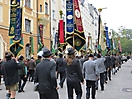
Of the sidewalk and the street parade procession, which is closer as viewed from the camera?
the street parade procession

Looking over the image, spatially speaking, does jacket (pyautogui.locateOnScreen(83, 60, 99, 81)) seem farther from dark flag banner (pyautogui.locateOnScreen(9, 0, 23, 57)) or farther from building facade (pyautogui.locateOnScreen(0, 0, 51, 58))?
building facade (pyautogui.locateOnScreen(0, 0, 51, 58))

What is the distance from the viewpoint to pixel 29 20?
28.1 meters

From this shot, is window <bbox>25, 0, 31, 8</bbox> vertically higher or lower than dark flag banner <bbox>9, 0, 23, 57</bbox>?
higher

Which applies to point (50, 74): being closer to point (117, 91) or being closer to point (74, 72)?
point (74, 72)

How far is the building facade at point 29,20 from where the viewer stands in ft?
73.4

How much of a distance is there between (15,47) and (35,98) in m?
6.64

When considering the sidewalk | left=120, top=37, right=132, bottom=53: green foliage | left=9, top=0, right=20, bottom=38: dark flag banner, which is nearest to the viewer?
the sidewalk

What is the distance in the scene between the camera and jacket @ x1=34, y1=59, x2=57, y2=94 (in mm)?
5383

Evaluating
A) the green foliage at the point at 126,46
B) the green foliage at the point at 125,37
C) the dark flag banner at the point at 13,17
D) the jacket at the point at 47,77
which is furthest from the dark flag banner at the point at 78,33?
the green foliage at the point at 126,46

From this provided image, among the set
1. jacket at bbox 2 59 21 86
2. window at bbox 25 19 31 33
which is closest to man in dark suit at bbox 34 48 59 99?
jacket at bbox 2 59 21 86

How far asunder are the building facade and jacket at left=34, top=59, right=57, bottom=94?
54.9 feet

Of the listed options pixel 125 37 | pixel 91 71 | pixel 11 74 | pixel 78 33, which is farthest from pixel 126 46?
pixel 11 74

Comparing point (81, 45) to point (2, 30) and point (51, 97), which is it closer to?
point (51, 97)

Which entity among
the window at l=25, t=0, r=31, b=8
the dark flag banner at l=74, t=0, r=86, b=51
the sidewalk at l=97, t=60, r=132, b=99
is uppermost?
the window at l=25, t=0, r=31, b=8
